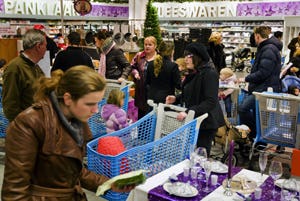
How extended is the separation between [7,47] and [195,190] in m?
5.84

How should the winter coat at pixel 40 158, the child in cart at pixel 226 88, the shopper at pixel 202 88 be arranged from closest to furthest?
the winter coat at pixel 40 158, the shopper at pixel 202 88, the child in cart at pixel 226 88

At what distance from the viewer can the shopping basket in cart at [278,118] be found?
3.80 meters

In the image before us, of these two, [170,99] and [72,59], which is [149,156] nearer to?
[170,99]

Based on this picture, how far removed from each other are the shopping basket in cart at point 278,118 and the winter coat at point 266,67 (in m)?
0.73

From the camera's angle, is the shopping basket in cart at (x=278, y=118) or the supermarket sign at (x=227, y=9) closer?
the shopping basket in cart at (x=278, y=118)

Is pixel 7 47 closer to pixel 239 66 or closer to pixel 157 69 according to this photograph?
pixel 157 69

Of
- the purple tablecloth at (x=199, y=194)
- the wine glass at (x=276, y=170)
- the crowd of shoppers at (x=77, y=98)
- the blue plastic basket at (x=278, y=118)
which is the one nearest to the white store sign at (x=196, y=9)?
the crowd of shoppers at (x=77, y=98)

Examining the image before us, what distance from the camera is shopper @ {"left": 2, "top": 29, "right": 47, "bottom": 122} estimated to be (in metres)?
3.15

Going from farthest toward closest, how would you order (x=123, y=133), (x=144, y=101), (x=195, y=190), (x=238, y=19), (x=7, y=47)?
(x=238, y=19) < (x=7, y=47) < (x=144, y=101) < (x=123, y=133) < (x=195, y=190)

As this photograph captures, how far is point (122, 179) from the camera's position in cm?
183

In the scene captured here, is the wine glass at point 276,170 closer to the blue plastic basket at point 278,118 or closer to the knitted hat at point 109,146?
the knitted hat at point 109,146

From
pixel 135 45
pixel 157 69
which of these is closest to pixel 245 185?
pixel 157 69

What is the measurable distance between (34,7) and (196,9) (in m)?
7.17

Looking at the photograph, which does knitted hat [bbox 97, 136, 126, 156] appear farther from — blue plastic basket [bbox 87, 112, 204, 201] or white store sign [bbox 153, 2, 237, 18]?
white store sign [bbox 153, 2, 237, 18]
